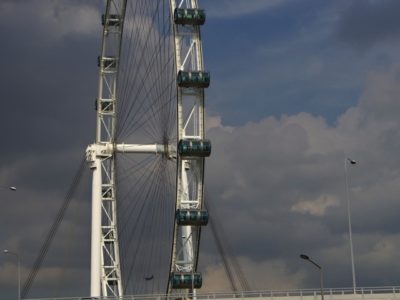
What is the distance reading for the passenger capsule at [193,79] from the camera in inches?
4456

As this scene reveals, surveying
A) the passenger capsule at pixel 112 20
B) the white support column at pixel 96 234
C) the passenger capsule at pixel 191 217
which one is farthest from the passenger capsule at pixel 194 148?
the passenger capsule at pixel 112 20

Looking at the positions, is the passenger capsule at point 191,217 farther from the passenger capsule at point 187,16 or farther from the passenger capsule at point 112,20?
the passenger capsule at point 112,20

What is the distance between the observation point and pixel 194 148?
371ft

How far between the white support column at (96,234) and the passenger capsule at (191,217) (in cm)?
1583

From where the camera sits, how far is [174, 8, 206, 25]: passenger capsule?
113881 mm

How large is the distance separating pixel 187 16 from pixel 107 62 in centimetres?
2256

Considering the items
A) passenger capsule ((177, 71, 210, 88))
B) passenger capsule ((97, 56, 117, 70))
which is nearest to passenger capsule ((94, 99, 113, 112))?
passenger capsule ((97, 56, 117, 70))

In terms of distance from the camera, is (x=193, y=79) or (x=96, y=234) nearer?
(x=193, y=79)

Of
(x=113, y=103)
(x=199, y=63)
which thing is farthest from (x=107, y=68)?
(x=199, y=63)

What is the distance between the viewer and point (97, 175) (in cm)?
12812

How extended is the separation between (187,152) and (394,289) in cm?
2276

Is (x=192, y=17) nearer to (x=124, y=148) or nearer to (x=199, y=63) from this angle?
(x=199, y=63)

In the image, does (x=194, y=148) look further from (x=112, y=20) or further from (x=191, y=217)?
(x=112, y=20)

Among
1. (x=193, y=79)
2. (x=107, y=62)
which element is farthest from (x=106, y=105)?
(x=193, y=79)
